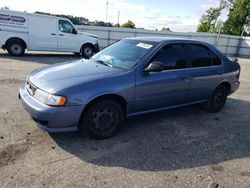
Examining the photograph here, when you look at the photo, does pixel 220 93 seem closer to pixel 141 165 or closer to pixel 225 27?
pixel 141 165

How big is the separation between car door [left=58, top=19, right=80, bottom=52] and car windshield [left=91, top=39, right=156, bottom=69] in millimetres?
9726

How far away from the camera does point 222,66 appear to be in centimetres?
593

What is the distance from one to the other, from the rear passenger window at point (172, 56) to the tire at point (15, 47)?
10619mm

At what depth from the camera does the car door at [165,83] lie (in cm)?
448

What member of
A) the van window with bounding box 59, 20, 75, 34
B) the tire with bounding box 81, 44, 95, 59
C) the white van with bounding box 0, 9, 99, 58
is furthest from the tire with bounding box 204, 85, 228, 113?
the van window with bounding box 59, 20, 75, 34

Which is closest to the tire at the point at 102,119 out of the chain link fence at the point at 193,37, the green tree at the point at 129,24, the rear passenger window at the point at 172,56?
the rear passenger window at the point at 172,56

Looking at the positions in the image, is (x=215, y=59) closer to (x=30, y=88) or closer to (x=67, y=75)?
(x=67, y=75)

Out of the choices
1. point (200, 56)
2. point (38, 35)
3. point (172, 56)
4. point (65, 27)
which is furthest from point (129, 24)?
point (172, 56)

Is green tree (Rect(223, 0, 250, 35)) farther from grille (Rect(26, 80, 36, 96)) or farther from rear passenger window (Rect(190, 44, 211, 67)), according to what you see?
grille (Rect(26, 80, 36, 96))

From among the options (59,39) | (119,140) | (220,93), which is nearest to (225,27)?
(59,39)

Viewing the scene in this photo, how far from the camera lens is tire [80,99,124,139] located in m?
4.02

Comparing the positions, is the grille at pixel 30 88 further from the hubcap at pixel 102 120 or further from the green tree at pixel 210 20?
the green tree at pixel 210 20

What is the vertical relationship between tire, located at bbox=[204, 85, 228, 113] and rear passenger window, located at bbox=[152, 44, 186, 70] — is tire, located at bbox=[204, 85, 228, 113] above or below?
below

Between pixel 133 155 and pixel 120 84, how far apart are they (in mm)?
1093
